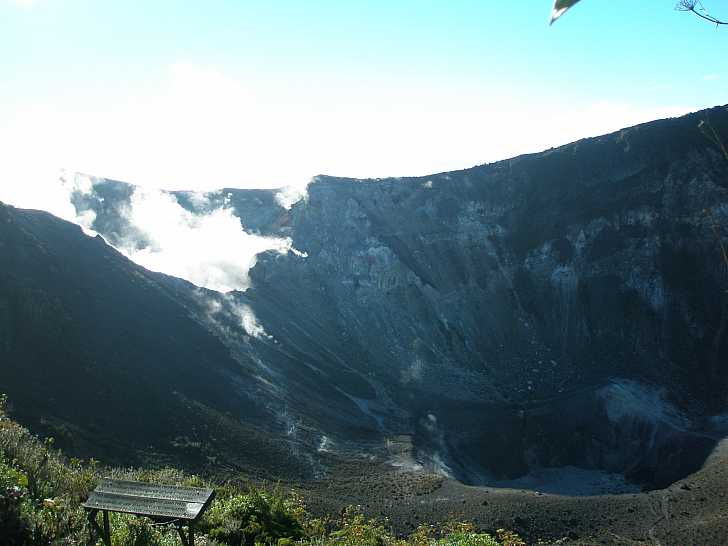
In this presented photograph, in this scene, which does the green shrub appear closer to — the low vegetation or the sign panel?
the low vegetation

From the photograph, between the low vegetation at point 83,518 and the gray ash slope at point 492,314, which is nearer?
the low vegetation at point 83,518

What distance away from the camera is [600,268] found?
7456cm

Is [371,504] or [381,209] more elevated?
[381,209]

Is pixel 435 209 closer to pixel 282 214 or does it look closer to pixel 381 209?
pixel 381 209

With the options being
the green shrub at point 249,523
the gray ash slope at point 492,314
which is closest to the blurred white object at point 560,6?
the green shrub at point 249,523

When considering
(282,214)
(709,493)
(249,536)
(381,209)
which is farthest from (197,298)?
(249,536)

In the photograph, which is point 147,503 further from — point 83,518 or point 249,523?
point 249,523

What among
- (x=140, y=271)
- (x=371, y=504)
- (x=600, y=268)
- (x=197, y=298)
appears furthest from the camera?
(x=600, y=268)

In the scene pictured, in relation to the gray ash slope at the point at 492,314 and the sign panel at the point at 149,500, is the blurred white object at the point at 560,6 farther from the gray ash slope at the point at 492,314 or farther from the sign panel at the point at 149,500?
the gray ash slope at the point at 492,314

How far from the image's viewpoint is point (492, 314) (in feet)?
242

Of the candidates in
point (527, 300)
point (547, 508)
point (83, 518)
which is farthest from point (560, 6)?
point (527, 300)

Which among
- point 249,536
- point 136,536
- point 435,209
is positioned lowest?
point 249,536

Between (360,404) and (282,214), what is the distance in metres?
32.8

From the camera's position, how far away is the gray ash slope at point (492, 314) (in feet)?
168
